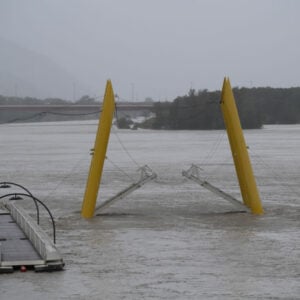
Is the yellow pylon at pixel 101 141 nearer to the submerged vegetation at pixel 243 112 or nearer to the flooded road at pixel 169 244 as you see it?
the flooded road at pixel 169 244

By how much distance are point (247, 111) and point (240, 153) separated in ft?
299

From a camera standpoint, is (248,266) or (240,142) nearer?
(248,266)

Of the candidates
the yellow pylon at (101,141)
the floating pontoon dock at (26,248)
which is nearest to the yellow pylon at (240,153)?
the yellow pylon at (101,141)

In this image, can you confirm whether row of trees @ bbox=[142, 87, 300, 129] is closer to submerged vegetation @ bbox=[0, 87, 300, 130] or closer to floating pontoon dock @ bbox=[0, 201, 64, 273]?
submerged vegetation @ bbox=[0, 87, 300, 130]

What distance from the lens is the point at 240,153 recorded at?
81.7 ft

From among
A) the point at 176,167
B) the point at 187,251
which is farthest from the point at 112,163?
the point at 187,251

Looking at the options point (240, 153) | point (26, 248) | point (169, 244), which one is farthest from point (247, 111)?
point (26, 248)

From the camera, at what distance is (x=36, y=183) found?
3484 centimetres

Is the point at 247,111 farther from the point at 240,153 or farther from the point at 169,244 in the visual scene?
the point at 169,244

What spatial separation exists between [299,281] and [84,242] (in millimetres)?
5883

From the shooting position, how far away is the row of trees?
9706cm

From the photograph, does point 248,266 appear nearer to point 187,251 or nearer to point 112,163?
point 187,251

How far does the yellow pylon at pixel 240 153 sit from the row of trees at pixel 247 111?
186 feet

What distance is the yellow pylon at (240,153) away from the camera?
2452cm
